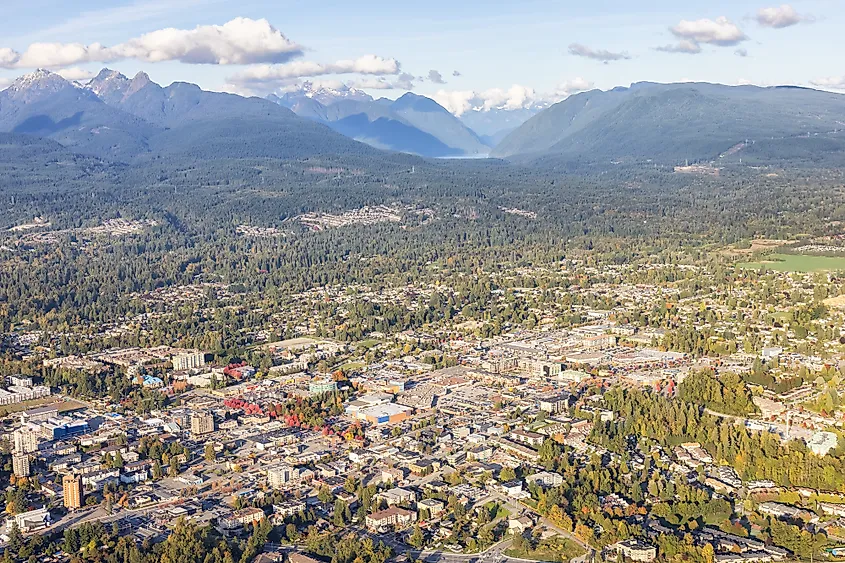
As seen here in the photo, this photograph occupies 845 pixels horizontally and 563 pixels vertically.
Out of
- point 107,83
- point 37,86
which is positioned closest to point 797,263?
point 37,86

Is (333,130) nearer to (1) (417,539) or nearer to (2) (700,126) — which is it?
(2) (700,126)

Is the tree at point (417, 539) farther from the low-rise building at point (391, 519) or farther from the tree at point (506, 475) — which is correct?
the tree at point (506, 475)

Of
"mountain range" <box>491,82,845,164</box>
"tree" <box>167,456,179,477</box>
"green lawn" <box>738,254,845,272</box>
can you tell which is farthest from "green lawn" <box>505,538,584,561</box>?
"mountain range" <box>491,82,845,164</box>

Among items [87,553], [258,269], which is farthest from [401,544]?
[258,269]

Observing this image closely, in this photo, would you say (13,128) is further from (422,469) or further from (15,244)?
(422,469)

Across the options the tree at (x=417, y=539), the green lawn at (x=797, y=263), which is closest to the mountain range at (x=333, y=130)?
the green lawn at (x=797, y=263)

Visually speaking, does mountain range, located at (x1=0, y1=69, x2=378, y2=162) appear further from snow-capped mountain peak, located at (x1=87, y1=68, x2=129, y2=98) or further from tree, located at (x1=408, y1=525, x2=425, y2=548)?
tree, located at (x1=408, y1=525, x2=425, y2=548)
